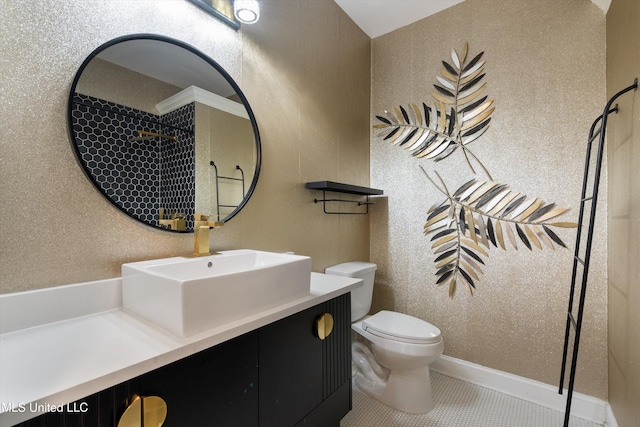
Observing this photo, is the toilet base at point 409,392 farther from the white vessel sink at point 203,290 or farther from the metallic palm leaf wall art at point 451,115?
the metallic palm leaf wall art at point 451,115

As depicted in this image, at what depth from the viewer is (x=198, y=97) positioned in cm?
131

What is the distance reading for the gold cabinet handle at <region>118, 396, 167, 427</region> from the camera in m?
0.66

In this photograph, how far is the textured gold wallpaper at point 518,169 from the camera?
1717 mm

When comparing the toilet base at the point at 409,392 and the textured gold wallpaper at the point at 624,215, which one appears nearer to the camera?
the textured gold wallpaper at the point at 624,215

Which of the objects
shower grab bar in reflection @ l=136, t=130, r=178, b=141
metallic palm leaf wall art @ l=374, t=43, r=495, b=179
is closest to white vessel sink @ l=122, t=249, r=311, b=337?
shower grab bar in reflection @ l=136, t=130, r=178, b=141

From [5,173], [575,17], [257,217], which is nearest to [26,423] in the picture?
[5,173]

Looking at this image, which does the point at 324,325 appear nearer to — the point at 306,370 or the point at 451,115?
the point at 306,370

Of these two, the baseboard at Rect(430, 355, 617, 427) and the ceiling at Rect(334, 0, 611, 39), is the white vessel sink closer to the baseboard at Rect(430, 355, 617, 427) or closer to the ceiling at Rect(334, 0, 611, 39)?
the baseboard at Rect(430, 355, 617, 427)

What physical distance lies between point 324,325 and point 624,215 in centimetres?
145

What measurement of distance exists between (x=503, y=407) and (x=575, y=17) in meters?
2.37

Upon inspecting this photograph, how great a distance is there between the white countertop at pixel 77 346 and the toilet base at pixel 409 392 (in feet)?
3.55

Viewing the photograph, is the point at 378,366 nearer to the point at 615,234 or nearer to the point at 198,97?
the point at 615,234

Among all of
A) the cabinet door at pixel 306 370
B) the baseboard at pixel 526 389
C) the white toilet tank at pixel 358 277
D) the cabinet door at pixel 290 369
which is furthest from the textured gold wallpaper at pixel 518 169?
the cabinet door at pixel 290 369

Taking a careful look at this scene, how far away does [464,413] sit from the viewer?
173 centimetres
